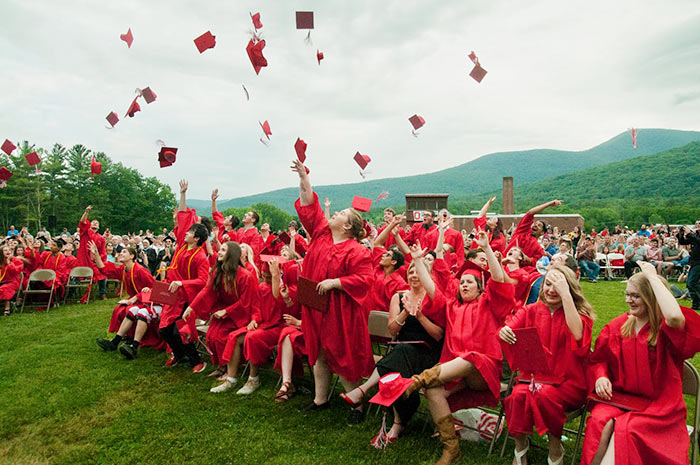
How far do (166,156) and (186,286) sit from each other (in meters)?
2.54

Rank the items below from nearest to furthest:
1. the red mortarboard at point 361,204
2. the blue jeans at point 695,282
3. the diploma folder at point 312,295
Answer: the diploma folder at point 312,295 < the red mortarboard at point 361,204 < the blue jeans at point 695,282

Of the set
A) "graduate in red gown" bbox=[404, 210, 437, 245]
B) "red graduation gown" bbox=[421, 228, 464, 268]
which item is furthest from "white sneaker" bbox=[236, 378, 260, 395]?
"graduate in red gown" bbox=[404, 210, 437, 245]

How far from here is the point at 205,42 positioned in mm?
6641

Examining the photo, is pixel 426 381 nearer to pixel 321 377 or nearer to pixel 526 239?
pixel 321 377

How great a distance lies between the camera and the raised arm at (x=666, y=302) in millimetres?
2855

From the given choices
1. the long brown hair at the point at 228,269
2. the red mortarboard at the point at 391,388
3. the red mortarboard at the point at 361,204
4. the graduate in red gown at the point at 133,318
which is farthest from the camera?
the graduate in red gown at the point at 133,318

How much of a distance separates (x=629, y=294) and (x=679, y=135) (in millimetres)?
231230

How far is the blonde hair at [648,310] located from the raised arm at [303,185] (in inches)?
117

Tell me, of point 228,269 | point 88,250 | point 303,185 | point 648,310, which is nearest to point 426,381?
point 648,310

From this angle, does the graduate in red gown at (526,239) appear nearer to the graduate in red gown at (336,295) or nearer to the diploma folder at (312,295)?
the graduate in red gown at (336,295)

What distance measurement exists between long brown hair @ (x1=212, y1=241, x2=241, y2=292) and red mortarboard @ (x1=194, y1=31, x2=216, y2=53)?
3102 millimetres

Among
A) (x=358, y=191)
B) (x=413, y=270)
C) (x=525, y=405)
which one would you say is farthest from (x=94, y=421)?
(x=358, y=191)

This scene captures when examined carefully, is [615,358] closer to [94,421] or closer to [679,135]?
[94,421]

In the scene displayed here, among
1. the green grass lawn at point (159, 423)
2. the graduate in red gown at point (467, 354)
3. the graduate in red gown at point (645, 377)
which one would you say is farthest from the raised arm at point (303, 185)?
the graduate in red gown at point (645, 377)
